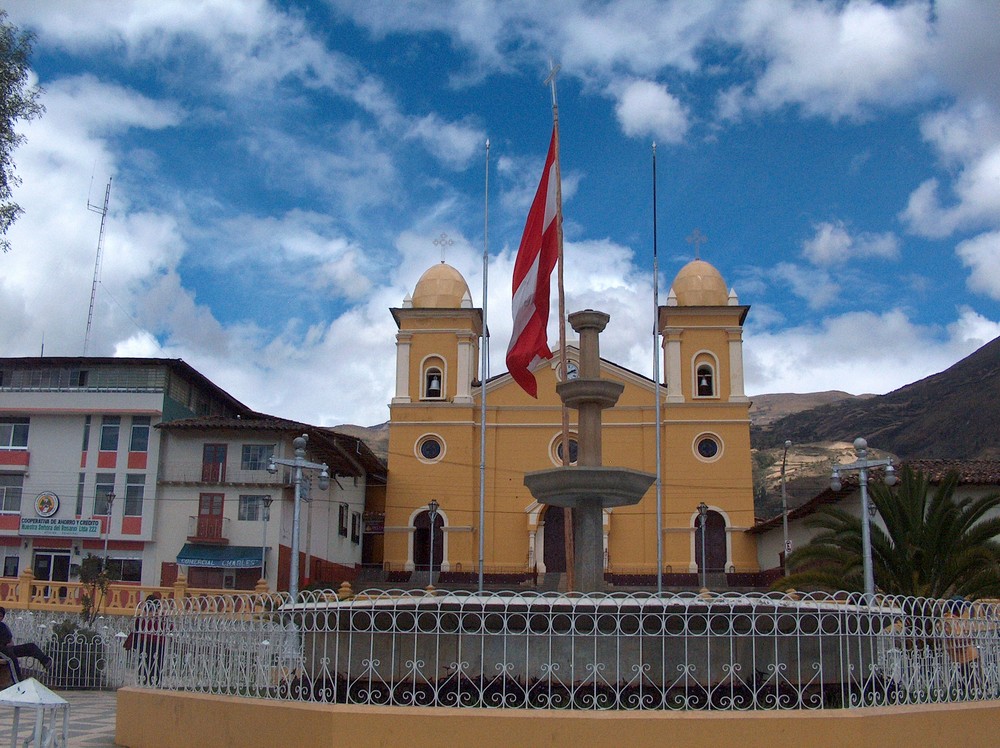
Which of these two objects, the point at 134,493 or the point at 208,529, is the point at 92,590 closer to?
the point at 208,529

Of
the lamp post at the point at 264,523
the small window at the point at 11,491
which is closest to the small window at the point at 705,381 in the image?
the lamp post at the point at 264,523

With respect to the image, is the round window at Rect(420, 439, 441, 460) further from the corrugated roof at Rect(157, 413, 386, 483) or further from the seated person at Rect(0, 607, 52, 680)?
the seated person at Rect(0, 607, 52, 680)

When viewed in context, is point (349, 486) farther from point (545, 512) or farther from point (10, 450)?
point (10, 450)

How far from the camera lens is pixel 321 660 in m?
9.09

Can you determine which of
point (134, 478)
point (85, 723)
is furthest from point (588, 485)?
point (134, 478)

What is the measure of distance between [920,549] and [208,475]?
24008 mm

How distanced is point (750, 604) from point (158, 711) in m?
5.64

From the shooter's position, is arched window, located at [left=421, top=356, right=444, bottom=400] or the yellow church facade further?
arched window, located at [left=421, top=356, right=444, bottom=400]

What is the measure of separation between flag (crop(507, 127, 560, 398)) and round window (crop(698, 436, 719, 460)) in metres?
24.9

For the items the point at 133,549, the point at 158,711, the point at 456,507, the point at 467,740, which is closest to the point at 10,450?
the point at 133,549

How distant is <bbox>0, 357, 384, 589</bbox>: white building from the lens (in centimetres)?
3394

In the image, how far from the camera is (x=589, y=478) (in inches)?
435

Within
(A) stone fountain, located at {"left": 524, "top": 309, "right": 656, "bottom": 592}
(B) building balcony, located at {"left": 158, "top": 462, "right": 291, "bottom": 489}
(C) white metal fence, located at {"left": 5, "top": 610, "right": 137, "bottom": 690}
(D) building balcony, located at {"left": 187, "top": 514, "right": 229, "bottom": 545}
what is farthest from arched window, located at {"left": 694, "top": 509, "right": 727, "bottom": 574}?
(A) stone fountain, located at {"left": 524, "top": 309, "right": 656, "bottom": 592}

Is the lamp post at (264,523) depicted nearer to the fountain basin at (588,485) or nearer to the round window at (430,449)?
the round window at (430,449)
